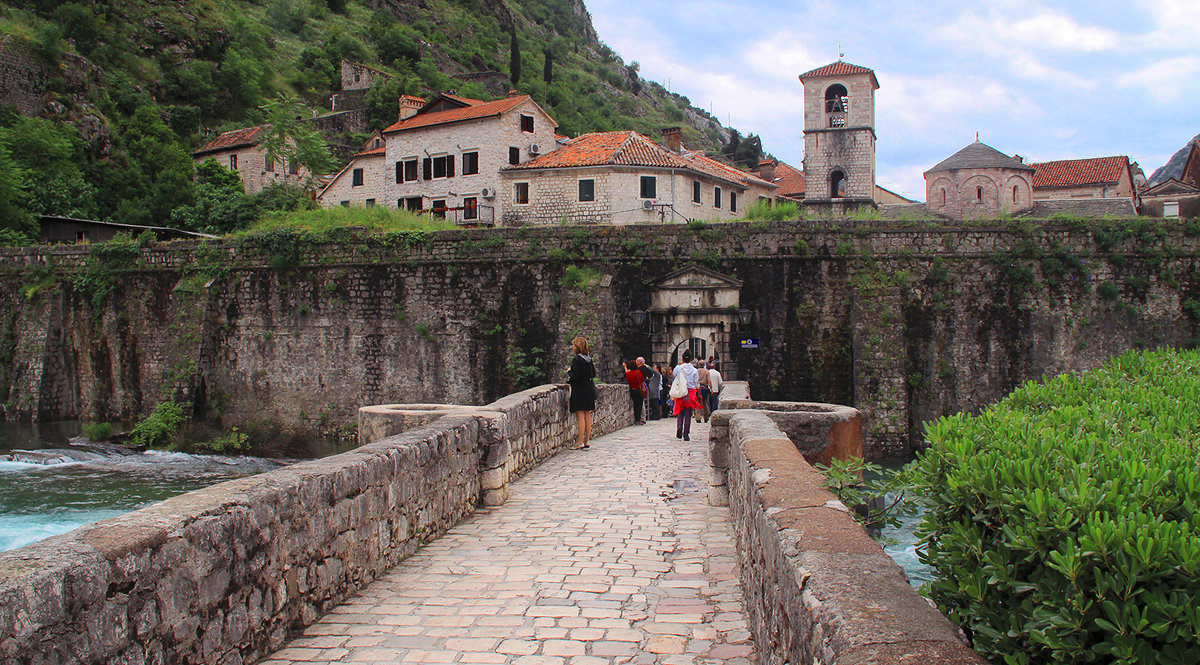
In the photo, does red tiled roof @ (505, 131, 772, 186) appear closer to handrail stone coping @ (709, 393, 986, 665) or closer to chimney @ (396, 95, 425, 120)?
chimney @ (396, 95, 425, 120)

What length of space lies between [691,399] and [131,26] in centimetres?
5286

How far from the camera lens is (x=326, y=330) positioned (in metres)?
22.6

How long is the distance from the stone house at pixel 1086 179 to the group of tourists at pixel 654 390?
109ft

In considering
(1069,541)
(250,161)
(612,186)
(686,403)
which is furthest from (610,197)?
(1069,541)

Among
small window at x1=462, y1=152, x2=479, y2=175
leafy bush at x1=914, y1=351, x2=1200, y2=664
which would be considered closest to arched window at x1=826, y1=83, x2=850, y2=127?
small window at x1=462, y1=152, x2=479, y2=175

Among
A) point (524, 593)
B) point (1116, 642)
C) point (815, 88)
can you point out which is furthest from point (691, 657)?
point (815, 88)

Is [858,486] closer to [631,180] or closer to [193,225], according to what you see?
[631,180]

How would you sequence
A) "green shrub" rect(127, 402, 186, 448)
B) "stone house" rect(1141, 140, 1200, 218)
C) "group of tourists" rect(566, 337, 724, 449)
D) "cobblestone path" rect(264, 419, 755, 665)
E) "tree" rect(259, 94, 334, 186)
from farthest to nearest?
1. "tree" rect(259, 94, 334, 186)
2. "stone house" rect(1141, 140, 1200, 218)
3. "green shrub" rect(127, 402, 186, 448)
4. "group of tourists" rect(566, 337, 724, 449)
5. "cobblestone path" rect(264, 419, 755, 665)

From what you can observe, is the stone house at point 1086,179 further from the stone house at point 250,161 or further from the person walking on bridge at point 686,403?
the stone house at point 250,161

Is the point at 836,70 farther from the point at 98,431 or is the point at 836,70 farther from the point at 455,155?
the point at 98,431

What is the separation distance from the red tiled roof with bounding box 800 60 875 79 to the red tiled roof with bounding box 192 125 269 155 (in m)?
29.4

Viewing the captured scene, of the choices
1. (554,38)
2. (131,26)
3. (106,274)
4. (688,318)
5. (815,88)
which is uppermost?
(554,38)

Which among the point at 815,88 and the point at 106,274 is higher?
the point at 815,88

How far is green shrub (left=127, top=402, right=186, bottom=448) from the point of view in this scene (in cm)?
2234
